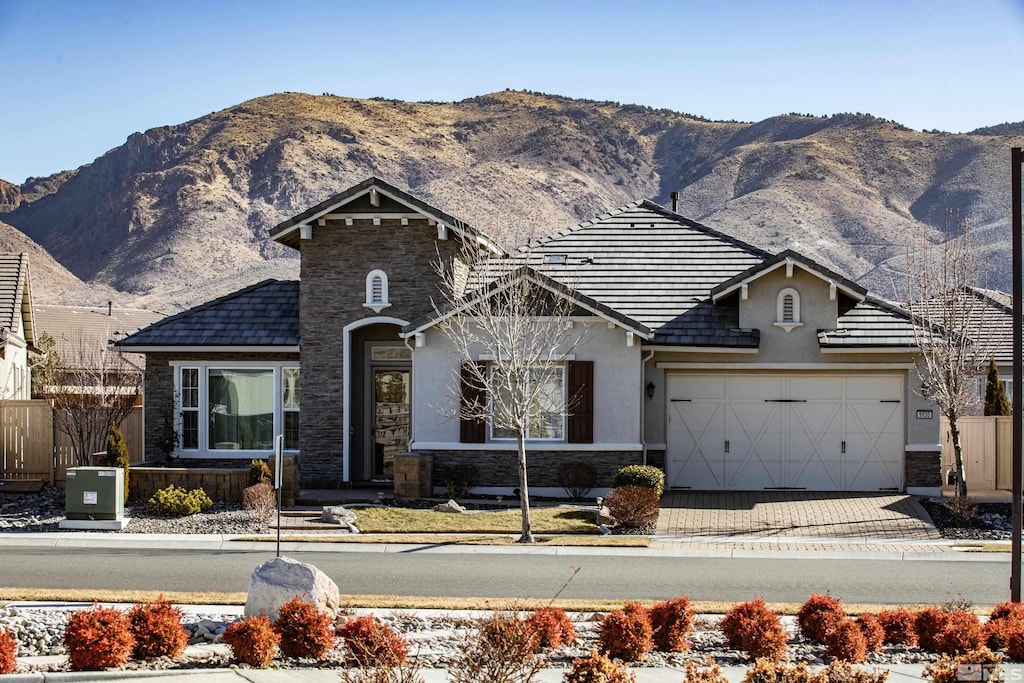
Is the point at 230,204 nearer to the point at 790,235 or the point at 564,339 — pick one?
the point at 790,235

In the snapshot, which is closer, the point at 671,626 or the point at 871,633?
the point at 871,633

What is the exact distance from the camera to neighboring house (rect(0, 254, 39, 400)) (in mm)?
35500

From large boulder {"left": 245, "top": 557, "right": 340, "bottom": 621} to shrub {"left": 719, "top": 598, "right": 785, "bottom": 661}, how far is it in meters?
3.94

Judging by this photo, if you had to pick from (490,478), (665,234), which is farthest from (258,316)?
(665,234)

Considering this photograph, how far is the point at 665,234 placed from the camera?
97.0 feet

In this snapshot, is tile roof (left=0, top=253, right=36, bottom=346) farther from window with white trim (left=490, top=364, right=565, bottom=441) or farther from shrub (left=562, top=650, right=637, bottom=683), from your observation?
shrub (left=562, top=650, right=637, bottom=683)

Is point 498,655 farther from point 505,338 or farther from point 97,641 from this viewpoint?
point 505,338

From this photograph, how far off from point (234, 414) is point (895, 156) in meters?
141

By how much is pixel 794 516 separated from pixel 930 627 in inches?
440

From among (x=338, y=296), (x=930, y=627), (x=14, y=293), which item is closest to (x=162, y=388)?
(x=338, y=296)

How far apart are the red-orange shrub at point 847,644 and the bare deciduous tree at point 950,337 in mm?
13215

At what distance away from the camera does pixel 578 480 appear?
2417 cm

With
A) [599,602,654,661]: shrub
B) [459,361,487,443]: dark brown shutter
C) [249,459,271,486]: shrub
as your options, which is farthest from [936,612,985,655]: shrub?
[249,459,271,486]: shrub

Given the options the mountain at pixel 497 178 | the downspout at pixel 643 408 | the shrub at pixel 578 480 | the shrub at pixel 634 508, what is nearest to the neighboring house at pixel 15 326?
the shrub at pixel 578 480
